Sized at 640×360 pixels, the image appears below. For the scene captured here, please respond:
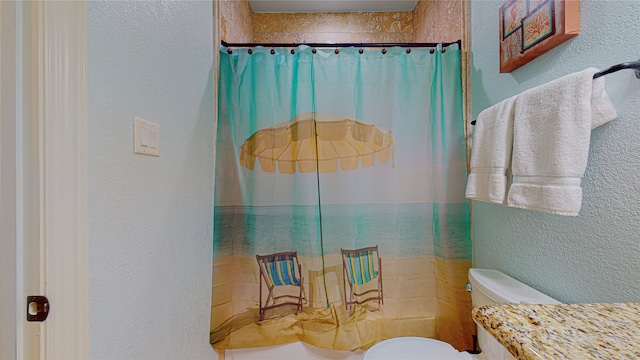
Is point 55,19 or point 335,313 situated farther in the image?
point 335,313

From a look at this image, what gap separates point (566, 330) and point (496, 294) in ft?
2.05

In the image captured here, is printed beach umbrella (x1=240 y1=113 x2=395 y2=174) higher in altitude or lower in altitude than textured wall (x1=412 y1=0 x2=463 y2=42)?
lower

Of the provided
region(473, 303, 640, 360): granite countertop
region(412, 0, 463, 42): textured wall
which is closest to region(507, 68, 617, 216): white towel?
region(473, 303, 640, 360): granite countertop

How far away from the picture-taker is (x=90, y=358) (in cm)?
61

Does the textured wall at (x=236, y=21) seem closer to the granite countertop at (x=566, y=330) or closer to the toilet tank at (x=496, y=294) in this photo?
the granite countertop at (x=566, y=330)

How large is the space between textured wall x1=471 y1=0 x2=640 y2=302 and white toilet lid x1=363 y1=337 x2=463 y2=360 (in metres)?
0.46

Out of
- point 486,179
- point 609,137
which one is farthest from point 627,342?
point 486,179

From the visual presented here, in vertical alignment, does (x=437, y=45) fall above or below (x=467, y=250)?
above

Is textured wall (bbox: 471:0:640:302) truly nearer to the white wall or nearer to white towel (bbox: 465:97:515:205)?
white towel (bbox: 465:97:515:205)

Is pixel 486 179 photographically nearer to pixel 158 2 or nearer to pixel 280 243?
pixel 280 243

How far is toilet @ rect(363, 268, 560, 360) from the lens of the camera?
918mm

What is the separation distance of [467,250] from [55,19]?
1775mm

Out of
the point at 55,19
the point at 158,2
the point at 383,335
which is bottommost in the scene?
the point at 383,335

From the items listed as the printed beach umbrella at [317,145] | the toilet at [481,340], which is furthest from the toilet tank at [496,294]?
the printed beach umbrella at [317,145]
